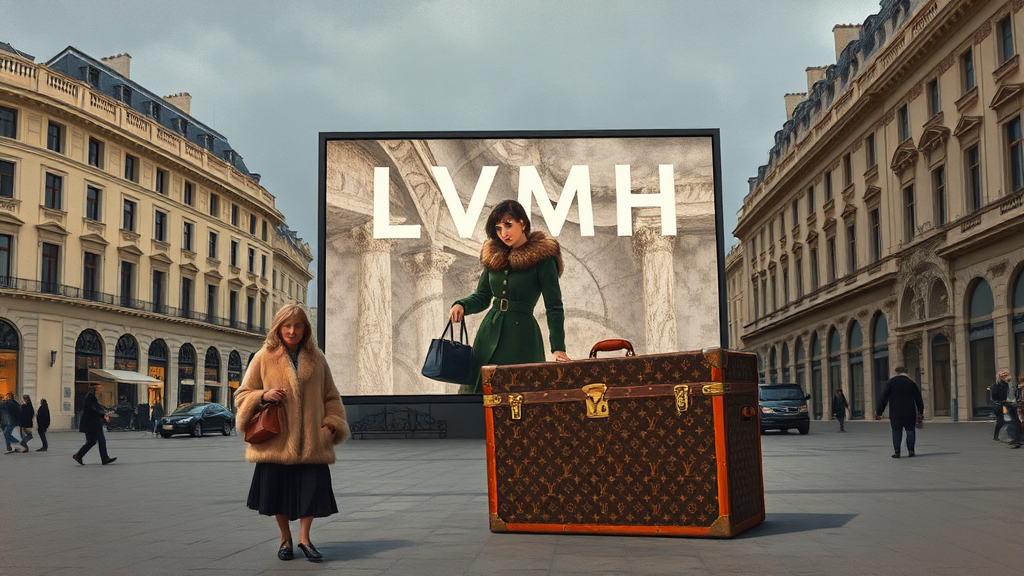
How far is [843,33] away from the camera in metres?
52.8

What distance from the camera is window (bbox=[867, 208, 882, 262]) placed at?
40906mm

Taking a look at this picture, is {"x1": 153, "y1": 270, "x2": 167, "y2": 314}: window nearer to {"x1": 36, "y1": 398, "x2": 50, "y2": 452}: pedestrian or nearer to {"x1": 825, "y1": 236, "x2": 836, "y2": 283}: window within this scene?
{"x1": 36, "y1": 398, "x2": 50, "y2": 452}: pedestrian

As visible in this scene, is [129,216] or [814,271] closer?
[129,216]

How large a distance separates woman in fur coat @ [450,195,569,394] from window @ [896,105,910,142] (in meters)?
23.7

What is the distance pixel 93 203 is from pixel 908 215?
35358mm

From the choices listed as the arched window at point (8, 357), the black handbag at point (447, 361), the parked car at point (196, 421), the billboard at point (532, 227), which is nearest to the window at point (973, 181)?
the billboard at point (532, 227)

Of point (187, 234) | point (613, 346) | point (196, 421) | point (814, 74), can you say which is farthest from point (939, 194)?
point (187, 234)

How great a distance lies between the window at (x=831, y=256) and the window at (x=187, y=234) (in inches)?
1326

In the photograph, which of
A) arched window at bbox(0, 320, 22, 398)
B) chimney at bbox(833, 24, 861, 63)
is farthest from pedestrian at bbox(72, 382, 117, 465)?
chimney at bbox(833, 24, 861, 63)

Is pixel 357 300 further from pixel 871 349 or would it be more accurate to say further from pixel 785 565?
pixel 871 349

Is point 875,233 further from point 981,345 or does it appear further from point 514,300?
point 514,300

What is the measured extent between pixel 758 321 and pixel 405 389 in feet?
151

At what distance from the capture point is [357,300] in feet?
77.2

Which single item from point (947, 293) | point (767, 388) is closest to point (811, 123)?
point (947, 293)
